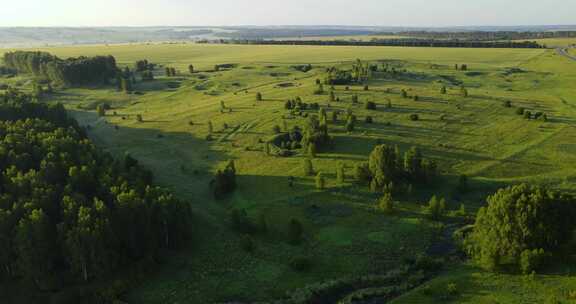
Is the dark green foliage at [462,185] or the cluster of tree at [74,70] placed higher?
the cluster of tree at [74,70]

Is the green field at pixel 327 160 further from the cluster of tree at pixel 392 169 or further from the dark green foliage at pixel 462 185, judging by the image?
the cluster of tree at pixel 392 169

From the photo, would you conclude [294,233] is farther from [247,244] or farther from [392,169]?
[392,169]

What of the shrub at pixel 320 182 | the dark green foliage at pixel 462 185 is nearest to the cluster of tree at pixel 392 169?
the dark green foliage at pixel 462 185

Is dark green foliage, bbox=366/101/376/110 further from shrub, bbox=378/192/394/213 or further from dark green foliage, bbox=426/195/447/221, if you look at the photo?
dark green foliage, bbox=426/195/447/221

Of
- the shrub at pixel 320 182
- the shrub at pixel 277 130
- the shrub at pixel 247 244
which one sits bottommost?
the shrub at pixel 247 244

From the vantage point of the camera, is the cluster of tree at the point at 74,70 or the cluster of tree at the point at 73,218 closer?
the cluster of tree at the point at 73,218

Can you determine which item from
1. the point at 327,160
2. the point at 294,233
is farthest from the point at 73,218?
the point at 327,160

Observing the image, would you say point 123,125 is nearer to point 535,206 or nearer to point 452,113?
point 452,113
